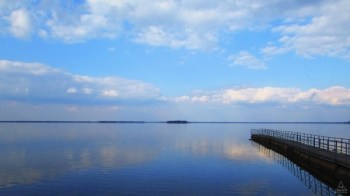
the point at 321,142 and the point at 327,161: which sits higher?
the point at 321,142

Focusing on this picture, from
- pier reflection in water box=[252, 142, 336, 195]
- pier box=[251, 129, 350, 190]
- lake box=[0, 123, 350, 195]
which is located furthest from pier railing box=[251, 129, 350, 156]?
lake box=[0, 123, 350, 195]

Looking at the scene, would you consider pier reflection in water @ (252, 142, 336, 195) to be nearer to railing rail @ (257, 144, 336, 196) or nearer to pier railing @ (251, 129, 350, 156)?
railing rail @ (257, 144, 336, 196)

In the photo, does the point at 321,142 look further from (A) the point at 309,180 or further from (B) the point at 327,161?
(A) the point at 309,180

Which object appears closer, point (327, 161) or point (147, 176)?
point (327, 161)

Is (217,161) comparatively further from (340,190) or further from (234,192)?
(340,190)

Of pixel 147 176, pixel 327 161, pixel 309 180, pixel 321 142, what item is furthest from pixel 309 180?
pixel 321 142

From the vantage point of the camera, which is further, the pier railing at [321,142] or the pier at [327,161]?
the pier railing at [321,142]

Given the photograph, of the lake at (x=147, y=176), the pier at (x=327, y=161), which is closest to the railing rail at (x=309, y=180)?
the lake at (x=147, y=176)

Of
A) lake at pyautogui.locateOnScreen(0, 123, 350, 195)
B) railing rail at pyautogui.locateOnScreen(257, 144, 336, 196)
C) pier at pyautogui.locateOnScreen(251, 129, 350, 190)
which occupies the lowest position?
lake at pyautogui.locateOnScreen(0, 123, 350, 195)

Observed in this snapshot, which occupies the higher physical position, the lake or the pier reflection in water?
the pier reflection in water

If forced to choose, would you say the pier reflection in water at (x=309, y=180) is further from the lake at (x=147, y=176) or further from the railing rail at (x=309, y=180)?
the lake at (x=147, y=176)

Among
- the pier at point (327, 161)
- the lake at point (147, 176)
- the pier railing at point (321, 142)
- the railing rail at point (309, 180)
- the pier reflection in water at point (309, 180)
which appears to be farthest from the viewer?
the pier railing at point (321, 142)

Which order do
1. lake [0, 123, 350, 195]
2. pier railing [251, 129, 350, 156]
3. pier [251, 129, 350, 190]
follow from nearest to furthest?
lake [0, 123, 350, 195], pier [251, 129, 350, 190], pier railing [251, 129, 350, 156]

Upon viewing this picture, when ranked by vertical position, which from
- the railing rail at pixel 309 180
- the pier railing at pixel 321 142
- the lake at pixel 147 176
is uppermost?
the pier railing at pixel 321 142
